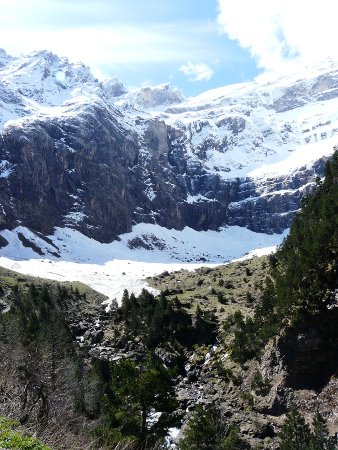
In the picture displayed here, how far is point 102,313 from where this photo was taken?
8569 cm

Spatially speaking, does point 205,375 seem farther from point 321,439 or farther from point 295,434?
point 321,439


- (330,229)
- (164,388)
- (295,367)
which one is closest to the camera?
(164,388)

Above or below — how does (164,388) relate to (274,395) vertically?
above

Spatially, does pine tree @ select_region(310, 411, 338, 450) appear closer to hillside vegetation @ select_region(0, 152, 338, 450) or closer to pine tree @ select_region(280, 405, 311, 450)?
hillside vegetation @ select_region(0, 152, 338, 450)

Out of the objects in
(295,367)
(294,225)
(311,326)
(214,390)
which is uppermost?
(294,225)

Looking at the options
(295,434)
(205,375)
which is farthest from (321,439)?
(205,375)

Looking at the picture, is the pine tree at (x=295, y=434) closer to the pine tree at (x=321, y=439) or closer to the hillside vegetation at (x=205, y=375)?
the hillside vegetation at (x=205, y=375)

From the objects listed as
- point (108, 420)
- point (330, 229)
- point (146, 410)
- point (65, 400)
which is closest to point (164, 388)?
point (146, 410)

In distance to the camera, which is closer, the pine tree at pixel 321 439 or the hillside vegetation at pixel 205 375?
the pine tree at pixel 321 439

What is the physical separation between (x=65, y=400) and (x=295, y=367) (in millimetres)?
18440

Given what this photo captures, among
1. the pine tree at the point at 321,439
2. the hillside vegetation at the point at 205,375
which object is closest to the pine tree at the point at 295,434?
the hillside vegetation at the point at 205,375

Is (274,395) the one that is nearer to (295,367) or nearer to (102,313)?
(295,367)

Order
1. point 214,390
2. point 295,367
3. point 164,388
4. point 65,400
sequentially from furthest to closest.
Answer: point 214,390 < point 295,367 < point 65,400 < point 164,388

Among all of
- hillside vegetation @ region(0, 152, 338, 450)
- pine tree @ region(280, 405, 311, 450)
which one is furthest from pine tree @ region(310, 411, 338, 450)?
pine tree @ region(280, 405, 311, 450)
